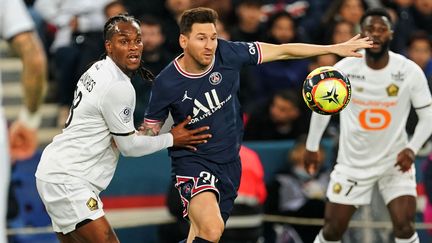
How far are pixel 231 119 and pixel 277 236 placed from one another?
3867 mm

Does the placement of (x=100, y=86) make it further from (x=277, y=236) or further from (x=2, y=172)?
(x=277, y=236)

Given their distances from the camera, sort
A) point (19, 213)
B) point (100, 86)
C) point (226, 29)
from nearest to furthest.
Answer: point (100, 86) → point (19, 213) → point (226, 29)

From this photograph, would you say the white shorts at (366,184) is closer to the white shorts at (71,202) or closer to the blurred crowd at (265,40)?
the blurred crowd at (265,40)

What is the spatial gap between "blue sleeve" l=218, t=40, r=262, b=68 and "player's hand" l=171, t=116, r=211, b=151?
1.91ft

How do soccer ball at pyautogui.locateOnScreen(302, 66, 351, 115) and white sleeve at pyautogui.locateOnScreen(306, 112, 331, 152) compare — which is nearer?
soccer ball at pyautogui.locateOnScreen(302, 66, 351, 115)

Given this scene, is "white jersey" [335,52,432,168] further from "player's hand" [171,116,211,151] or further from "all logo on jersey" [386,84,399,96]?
"player's hand" [171,116,211,151]

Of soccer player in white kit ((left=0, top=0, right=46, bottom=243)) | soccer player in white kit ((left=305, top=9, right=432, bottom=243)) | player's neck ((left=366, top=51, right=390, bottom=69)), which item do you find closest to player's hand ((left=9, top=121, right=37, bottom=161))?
soccer player in white kit ((left=0, top=0, right=46, bottom=243))

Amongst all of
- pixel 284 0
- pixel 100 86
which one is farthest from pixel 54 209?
pixel 284 0

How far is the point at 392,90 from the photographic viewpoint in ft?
32.3

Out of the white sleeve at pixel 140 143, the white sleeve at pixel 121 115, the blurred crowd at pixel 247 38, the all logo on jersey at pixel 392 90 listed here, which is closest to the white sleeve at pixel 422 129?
the all logo on jersey at pixel 392 90

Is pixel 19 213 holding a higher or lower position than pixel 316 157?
lower

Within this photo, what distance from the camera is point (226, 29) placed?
14102 mm

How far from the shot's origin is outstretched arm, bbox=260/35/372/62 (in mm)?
8648

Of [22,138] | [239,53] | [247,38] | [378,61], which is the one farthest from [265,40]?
[22,138]
